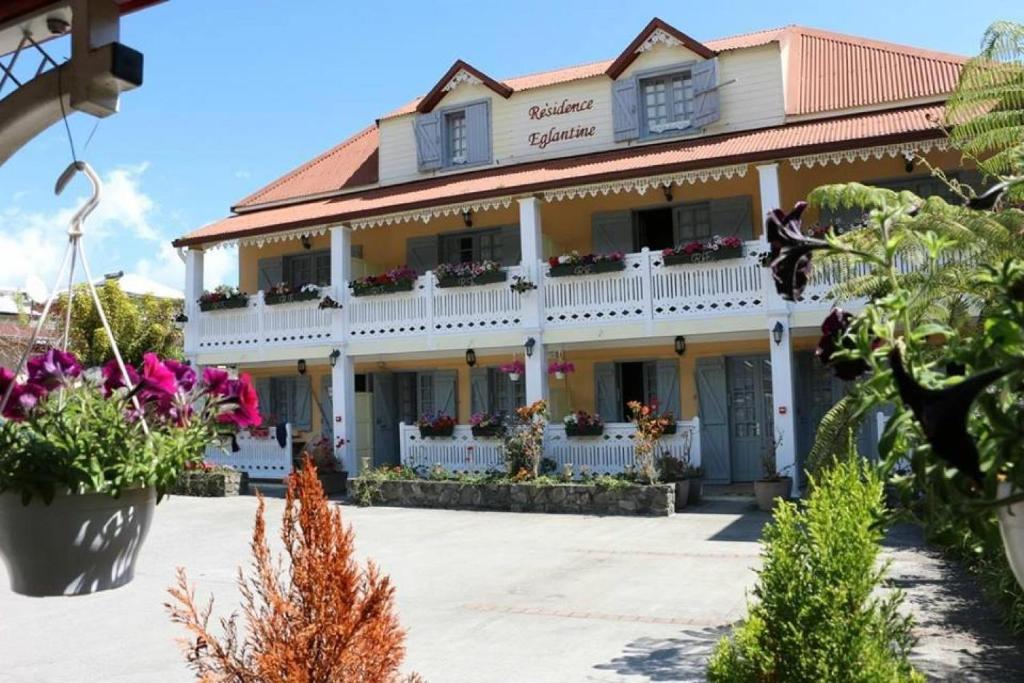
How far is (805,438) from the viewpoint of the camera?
15820 millimetres

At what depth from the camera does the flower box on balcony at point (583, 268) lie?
601 inches

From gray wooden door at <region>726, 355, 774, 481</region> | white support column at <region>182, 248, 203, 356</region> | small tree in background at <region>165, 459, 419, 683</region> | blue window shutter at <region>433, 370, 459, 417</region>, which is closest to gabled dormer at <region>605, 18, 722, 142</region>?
gray wooden door at <region>726, 355, 774, 481</region>

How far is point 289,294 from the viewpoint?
60.4ft

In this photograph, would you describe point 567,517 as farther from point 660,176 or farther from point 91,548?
point 91,548

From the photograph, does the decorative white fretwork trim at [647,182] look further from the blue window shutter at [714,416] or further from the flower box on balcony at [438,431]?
the flower box on balcony at [438,431]

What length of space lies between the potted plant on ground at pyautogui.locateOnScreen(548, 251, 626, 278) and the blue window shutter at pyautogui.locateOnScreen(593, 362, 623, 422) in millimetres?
2691

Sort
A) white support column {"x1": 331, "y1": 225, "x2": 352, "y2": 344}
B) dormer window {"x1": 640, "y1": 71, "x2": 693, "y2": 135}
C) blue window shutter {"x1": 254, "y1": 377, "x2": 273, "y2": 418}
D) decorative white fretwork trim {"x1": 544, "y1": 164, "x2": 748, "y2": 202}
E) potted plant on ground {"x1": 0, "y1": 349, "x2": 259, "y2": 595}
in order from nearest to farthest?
potted plant on ground {"x1": 0, "y1": 349, "x2": 259, "y2": 595}
decorative white fretwork trim {"x1": 544, "y1": 164, "x2": 748, "y2": 202}
dormer window {"x1": 640, "y1": 71, "x2": 693, "y2": 135}
white support column {"x1": 331, "y1": 225, "x2": 352, "y2": 344}
blue window shutter {"x1": 254, "y1": 377, "x2": 273, "y2": 418}

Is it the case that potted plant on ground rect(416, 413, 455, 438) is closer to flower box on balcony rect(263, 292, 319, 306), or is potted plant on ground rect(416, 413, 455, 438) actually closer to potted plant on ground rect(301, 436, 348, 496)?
potted plant on ground rect(301, 436, 348, 496)

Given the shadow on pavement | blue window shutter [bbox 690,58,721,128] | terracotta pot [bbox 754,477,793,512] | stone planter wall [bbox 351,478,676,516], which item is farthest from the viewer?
blue window shutter [bbox 690,58,721,128]

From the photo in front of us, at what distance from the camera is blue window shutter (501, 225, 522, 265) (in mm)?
18500

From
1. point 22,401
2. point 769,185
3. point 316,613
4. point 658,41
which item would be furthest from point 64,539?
point 658,41

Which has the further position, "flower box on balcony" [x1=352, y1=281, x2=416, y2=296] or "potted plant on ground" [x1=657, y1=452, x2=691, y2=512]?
"flower box on balcony" [x1=352, y1=281, x2=416, y2=296]

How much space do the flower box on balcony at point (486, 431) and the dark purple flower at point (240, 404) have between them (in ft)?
42.5

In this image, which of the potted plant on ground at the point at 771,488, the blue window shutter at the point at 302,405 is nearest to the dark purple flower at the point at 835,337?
the potted plant on ground at the point at 771,488
